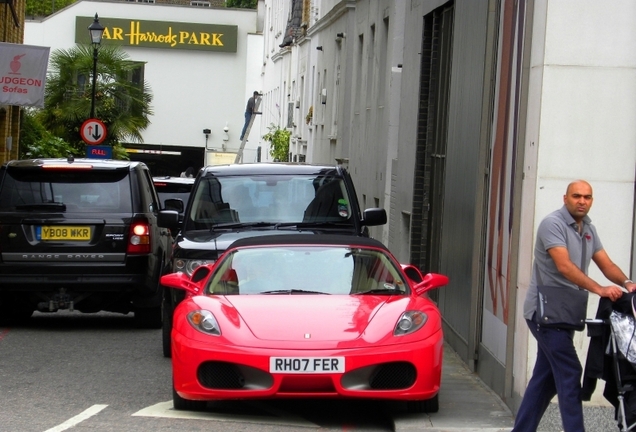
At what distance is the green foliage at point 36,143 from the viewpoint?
32.5 m

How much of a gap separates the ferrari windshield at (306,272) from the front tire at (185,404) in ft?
2.74

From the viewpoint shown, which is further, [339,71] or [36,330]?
[339,71]

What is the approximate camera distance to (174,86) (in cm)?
6200

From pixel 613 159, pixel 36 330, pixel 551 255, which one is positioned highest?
pixel 613 159

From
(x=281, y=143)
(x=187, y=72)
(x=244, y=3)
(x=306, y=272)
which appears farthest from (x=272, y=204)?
(x=244, y=3)

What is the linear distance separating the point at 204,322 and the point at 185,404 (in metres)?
0.72

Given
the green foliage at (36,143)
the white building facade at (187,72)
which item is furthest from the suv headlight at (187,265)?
the white building facade at (187,72)

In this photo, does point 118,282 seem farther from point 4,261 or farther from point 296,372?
point 296,372

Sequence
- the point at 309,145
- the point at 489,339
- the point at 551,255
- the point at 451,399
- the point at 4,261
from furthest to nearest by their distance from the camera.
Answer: the point at 309,145 → the point at 4,261 → the point at 489,339 → the point at 451,399 → the point at 551,255

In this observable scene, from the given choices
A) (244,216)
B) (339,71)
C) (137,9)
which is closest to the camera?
(244,216)

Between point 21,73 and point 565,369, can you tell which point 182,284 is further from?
point 21,73

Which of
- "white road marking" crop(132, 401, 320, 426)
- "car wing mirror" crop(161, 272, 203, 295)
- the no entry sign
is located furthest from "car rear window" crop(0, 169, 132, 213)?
the no entry sign

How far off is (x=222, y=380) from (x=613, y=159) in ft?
10.3

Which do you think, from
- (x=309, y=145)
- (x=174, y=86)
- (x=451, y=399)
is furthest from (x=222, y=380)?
(x=174, y=86)
